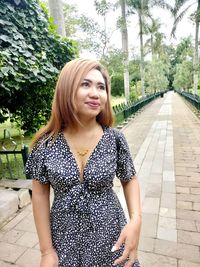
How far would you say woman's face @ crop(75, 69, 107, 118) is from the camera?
1300mm

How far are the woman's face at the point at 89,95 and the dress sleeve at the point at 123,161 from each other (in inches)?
10.4

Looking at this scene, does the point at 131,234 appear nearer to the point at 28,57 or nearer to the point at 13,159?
the point at 28,57

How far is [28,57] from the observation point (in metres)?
3.53

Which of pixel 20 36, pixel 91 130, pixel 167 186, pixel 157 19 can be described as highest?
pixel 157 19

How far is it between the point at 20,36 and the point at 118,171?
2.89 meters

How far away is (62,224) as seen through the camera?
53.6 inches

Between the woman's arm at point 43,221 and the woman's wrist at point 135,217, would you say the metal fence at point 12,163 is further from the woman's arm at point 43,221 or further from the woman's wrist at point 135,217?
the woman's wrist at point 135,217

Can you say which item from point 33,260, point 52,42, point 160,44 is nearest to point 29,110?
point 52,42

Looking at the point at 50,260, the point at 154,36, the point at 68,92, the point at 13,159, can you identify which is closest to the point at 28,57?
Result: the point at 68,92

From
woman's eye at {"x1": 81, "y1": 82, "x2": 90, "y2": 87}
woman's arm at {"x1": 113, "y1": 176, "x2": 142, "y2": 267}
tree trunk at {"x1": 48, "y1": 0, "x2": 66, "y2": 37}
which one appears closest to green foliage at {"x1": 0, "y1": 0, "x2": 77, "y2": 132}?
tree trunk at {"x1": 48, "y1": 0, "x2": 66, "y2": 37}

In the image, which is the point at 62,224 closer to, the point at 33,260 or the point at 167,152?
the point at 33,260

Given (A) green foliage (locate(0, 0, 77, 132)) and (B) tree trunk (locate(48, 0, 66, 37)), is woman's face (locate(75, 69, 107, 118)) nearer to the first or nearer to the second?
(A) green foliage (locate(0, 0, 77, 132))

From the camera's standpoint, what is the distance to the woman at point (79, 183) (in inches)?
51.2

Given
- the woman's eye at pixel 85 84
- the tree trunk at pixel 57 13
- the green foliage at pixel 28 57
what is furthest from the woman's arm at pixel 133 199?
the tree trunk at pixel 57 13
